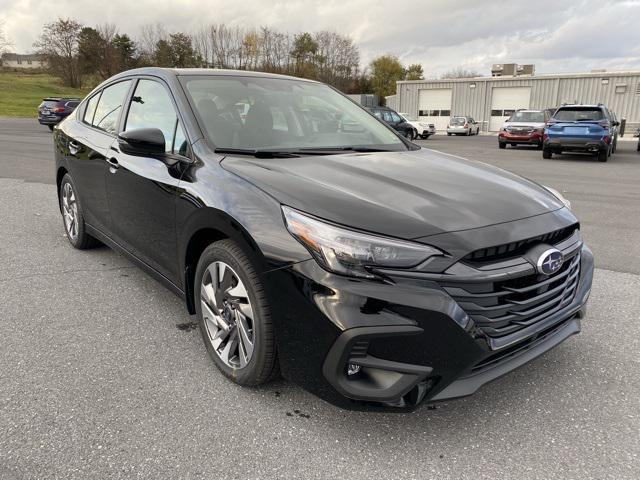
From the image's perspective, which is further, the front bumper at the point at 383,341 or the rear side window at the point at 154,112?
the rear side window at the point at 154,112

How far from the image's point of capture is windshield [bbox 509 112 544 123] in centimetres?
2121

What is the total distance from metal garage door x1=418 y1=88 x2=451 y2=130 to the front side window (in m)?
46.2

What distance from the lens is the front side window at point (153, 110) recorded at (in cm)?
311

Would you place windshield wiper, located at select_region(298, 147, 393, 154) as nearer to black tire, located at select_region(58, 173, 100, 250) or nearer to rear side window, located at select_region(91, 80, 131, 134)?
rear side window, located at select_region(91, 80, 131, 134)

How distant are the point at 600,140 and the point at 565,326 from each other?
1452 cm

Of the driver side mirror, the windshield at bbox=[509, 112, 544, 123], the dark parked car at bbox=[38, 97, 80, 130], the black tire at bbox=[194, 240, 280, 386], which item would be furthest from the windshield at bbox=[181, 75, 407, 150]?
the dark parked car at bbox=[38, 97, 80, 130]

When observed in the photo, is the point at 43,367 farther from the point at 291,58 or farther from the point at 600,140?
the point at 291,58

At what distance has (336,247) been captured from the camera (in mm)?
2043

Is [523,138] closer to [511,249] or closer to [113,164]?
[113,164]

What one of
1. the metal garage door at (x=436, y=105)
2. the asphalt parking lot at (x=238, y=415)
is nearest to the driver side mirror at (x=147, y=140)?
the asphalt parking lot at (x=238, y=415)

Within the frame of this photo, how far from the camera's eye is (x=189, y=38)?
208 ft

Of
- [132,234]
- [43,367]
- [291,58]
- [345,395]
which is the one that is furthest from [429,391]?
[291,58]

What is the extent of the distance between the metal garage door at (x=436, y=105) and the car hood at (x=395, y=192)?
46.6 m

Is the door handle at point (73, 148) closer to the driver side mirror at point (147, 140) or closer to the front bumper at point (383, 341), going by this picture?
the driver side mirror at point (147, 140)
